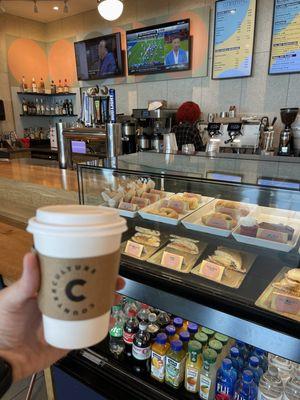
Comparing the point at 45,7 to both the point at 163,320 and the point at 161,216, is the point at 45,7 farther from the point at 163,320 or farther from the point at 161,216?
the point at 163,320

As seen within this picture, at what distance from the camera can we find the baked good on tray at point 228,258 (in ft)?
3.79

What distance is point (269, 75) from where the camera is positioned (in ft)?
11.4

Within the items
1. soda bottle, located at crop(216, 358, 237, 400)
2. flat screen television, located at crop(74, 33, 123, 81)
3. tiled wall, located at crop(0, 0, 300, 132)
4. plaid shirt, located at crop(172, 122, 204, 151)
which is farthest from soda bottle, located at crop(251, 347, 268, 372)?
flat screen television, located at crop(74, 33, 123, 81)

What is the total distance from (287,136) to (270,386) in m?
2.52

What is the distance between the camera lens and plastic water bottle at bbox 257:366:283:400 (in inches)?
40.9

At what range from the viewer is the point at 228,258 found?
3.89ft

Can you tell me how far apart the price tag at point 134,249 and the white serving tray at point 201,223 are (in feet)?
0.76

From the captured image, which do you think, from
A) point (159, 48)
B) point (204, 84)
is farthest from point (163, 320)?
point (159, 48)

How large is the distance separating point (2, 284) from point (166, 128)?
266 cm

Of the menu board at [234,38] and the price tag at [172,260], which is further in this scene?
the menu board at [234,38]

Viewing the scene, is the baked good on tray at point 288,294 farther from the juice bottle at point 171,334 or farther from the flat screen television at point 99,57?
the flat screen television at point 99,57

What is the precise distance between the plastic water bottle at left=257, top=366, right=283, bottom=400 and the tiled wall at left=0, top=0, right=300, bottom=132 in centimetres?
314

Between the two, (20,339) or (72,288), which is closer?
(72,288)

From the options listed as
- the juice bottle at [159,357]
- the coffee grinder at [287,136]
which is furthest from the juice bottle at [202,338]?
the coffee grinder at [287,136]
